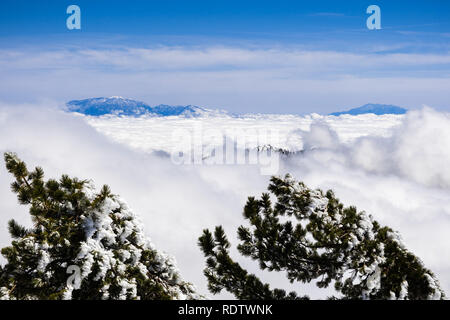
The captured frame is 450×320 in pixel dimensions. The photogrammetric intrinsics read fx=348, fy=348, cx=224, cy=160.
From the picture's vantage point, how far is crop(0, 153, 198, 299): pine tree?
796 cm

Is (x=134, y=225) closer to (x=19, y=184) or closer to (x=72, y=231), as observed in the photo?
(x=72, y=231)

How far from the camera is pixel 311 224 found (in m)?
10.9

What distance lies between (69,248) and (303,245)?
7.15 m

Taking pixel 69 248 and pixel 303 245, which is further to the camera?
pixel 303 245

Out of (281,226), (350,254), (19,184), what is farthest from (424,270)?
A: (19,184)

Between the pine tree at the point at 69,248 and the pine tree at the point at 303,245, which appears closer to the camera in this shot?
the pine tree at the point at 69,248

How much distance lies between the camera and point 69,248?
8438 millimetres

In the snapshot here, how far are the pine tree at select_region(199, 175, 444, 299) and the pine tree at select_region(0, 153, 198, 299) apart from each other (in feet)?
7.78

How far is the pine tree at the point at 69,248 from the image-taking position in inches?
314

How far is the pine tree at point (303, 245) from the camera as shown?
396 inches

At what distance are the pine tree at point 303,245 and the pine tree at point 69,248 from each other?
7.78 ft

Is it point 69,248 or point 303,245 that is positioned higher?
point 69,248
